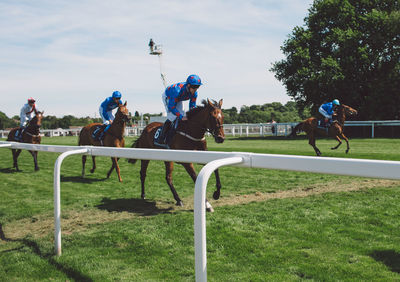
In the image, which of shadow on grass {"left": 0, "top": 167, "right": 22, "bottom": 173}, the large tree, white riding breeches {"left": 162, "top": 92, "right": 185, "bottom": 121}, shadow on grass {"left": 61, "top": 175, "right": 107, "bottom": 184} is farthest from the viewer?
the large tree

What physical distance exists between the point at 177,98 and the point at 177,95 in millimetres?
51

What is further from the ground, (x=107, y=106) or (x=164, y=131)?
(x=107, y=106)

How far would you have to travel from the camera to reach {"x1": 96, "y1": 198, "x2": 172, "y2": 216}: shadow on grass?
477cm

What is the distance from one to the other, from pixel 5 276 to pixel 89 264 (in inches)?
24.0

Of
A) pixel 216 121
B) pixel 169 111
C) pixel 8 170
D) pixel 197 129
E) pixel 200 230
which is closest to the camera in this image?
pixel 200 230

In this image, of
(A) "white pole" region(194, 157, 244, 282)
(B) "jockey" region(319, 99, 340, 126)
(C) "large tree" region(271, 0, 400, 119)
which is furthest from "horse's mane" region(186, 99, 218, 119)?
(C) "large tree" region(271, 0, 400, 119)

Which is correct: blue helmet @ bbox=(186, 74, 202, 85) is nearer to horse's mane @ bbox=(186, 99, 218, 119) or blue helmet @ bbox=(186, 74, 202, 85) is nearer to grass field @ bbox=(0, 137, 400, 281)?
horse's mane @ bbox=(186, 99, 218, 119)

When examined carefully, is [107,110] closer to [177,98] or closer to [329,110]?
[177,98]

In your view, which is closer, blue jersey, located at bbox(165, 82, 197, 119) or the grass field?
the grass field

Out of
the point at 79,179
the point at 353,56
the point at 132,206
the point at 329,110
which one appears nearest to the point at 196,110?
the point at 132,206

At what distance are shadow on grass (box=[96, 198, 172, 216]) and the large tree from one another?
2191 cm

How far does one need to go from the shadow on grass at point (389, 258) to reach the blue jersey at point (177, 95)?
340cm

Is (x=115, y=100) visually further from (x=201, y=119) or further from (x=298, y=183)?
(x=298, y=183)

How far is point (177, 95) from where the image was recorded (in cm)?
548
